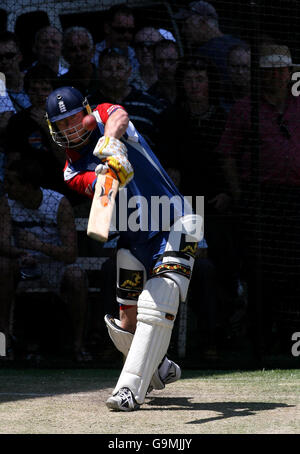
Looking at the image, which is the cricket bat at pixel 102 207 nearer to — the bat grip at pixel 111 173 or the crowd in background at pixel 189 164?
the bat grip at pixel 111 173

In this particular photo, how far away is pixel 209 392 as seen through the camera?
5.57m

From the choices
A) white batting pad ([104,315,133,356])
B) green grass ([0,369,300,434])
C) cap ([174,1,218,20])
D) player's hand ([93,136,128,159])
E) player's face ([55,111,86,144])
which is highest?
cap ([174,1,218,20])

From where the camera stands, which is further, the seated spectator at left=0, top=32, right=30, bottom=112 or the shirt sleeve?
the seated spectator at left=0, top=32, right=30, bottom=112

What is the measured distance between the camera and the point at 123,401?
4.66m

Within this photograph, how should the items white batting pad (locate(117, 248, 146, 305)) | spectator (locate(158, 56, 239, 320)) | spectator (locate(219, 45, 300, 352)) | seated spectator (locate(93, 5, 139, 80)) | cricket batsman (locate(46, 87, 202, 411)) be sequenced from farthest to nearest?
seated spectator (locate(93, 5, 139, 80))
spectator (locate(158, 56, 239, 320))
spectator (locate(219, 45, 300, 352))
white batting pad (locate(117, 248, 146, 305))
cricket batsman (locate(46, 87, 202, 411))

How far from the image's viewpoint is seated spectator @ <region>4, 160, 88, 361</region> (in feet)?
22.6

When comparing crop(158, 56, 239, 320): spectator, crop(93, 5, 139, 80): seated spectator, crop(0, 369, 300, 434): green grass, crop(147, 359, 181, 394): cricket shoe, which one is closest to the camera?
crop(0, 369, 300, 434): green grass

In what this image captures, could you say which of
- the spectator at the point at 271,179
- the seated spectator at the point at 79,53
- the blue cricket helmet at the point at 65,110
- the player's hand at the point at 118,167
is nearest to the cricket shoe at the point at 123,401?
the player's hand at the point at 118,167

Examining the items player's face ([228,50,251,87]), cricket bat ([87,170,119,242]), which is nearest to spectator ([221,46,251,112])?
player's face ([228,50,251,87])

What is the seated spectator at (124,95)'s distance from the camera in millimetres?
7371

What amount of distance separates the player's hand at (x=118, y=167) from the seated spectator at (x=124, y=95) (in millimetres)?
2779

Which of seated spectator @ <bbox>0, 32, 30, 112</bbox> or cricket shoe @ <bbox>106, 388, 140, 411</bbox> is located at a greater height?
seated spectator @ <bbox>0, 32, 30, 112</bbox>

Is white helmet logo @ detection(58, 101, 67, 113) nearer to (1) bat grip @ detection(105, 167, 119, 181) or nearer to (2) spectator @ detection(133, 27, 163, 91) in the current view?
(1) bat grip @ detection(105, 167, 119, 181)

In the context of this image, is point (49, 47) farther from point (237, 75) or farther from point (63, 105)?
point (63, 105)
